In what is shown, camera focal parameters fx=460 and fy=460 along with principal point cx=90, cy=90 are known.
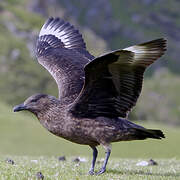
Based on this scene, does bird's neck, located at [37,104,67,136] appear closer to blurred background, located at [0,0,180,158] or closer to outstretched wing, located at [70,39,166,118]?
outstretched wing, located at [70,39,166,118]

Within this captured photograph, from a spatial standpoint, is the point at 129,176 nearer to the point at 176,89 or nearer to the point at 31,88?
the point at 31,88

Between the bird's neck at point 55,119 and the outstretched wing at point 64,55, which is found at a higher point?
the outstretched wing at point 64,55

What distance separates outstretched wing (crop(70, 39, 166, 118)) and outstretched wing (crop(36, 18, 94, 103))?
62 centimetres

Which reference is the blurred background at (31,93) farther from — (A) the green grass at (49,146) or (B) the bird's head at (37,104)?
(B) the bird's head at (37,104)

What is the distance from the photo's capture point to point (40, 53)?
35.7 feet

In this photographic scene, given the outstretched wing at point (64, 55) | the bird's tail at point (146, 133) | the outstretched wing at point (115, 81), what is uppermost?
the outstretched wing at point (64, 55)

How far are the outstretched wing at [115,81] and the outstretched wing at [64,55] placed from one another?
0.62 m

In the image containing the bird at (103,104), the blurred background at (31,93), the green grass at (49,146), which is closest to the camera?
the bird at (103,104)

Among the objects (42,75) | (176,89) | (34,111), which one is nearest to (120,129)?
(34,111)

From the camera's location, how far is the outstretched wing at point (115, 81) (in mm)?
7422

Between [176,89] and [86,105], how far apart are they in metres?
185

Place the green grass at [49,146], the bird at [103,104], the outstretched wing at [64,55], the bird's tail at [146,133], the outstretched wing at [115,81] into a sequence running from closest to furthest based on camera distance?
the outstretched wing at [115,81] → the bird at [103,104] → the bird's tail at [146,133] → the outstretched wing at [64,55] → the green grass at [49,146]

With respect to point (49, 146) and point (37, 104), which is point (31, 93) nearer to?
point (49, 146)

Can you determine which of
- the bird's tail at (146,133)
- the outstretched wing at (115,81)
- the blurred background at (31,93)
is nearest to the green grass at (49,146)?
the blurred background at (31,93)
